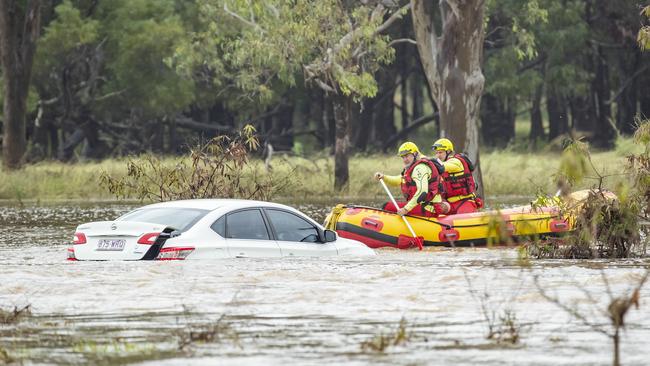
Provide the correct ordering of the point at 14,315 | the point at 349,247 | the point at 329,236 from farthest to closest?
1. the point at 349,247
2. the point at 329,236
3. the point at 14,315

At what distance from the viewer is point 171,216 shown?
55.1 ft

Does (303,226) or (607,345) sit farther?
(303,226)

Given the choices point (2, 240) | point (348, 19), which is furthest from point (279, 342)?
point (348, 19)

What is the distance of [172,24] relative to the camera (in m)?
53.0

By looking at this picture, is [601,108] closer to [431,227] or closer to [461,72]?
[461,72]

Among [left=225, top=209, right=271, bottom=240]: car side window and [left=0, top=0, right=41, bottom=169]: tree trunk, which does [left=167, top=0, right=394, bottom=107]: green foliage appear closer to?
[left=0, top=0, right=41, bottom=169]: tree trunk

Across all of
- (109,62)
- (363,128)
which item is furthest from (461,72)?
(363,128)

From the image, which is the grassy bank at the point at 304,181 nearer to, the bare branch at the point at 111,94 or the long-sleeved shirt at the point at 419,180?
the bare branch at the point at 111,94

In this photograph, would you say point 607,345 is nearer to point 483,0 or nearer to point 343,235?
point 343,235

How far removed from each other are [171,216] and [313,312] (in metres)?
3.79

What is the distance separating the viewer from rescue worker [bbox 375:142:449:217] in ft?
71.3

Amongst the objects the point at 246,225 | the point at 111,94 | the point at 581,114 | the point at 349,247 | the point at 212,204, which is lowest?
the point at 581,114

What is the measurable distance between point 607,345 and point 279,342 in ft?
8.21

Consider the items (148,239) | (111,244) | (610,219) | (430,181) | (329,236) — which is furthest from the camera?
(430,181)
